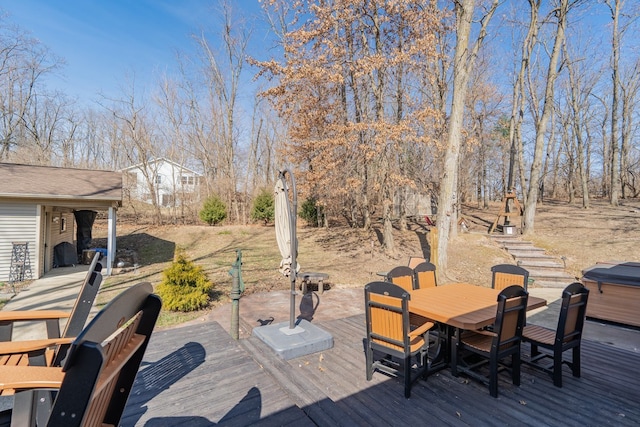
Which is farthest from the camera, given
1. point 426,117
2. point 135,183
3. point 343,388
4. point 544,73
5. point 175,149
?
point 175,149

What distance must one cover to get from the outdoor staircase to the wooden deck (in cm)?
Answer: 519

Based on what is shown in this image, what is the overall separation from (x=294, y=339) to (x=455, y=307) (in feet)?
6.45

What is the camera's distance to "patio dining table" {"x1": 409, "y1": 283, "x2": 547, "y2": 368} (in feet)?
10.2

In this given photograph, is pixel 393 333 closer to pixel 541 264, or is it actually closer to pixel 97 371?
pixel 97 371

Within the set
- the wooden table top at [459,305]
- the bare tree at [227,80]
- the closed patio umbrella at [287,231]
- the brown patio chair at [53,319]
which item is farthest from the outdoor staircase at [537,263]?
the bare tree at [227,80]

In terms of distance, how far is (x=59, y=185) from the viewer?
953 cm

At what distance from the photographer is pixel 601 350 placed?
4121 millimetres

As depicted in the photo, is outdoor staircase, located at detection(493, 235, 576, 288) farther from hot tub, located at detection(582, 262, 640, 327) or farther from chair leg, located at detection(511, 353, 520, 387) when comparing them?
chair leg, located at detection(511, 353, 520, 387)

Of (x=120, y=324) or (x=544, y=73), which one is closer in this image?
(x=120, y=324)

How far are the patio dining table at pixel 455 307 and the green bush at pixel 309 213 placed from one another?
12.6m

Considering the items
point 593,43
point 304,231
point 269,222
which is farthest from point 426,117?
point 593,43

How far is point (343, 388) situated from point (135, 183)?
68.5ft

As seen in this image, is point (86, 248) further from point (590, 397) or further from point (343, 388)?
point (590, 397)

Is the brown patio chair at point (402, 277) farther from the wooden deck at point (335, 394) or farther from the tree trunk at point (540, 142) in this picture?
the tree trunk at point (540, 142)
